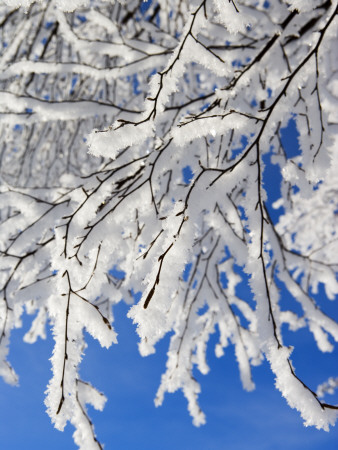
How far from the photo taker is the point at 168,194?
177 centimetres

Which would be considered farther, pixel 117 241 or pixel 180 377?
pixel 180 377

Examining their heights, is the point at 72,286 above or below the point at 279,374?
above

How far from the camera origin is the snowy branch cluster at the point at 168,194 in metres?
1.05

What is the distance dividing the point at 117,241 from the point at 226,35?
141 cm

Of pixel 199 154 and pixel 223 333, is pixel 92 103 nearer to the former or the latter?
pixel 199 154

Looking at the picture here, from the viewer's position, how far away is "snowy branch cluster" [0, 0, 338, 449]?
3.45 feet

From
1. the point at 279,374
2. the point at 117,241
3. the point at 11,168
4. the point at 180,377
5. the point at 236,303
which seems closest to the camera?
the point at 279,374

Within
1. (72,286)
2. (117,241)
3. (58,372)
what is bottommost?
(58,372)

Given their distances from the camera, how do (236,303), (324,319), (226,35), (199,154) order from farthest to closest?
(236,303) < (324,319) < (226,35) < (199,154)

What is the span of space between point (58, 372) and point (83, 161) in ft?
11.6

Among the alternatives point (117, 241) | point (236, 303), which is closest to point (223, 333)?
point (236, 303)

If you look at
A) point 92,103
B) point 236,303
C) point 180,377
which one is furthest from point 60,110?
point 236,303

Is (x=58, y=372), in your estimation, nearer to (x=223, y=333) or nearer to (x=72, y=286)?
(x=72, y=286)

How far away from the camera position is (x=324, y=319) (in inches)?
96.0
